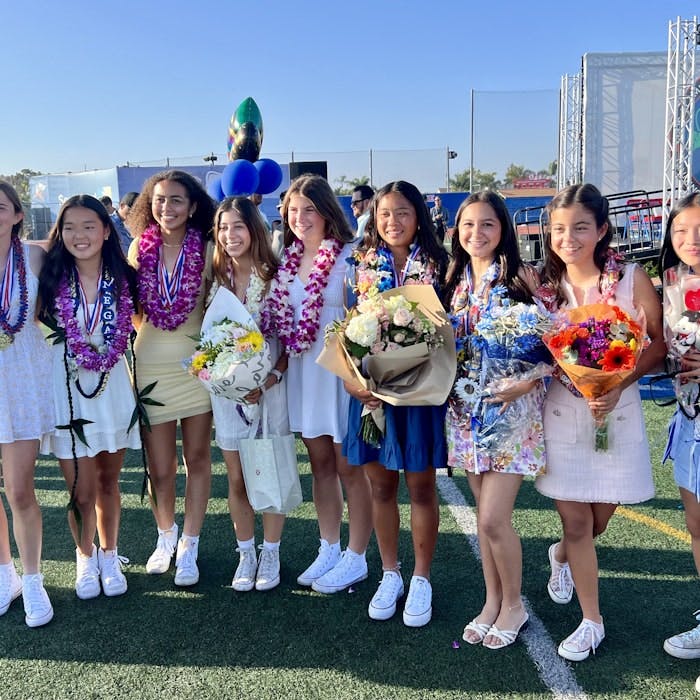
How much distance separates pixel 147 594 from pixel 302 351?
5.02ft

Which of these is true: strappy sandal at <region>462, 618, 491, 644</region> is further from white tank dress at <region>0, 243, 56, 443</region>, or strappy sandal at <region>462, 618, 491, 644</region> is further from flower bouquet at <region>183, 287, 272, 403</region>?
white tank dress at <region>0, 243, 56, 443</region>

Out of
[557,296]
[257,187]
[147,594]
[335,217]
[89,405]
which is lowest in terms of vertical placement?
[147,594]

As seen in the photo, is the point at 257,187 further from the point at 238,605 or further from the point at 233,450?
the point at 238,605

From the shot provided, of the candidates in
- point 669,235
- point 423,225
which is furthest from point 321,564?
point 669,235

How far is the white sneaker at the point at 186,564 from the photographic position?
135 inches

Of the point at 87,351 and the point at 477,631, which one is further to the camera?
the point at 87,351

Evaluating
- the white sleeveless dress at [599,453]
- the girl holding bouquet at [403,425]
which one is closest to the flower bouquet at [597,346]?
the white sleeveless dress at [599,453]

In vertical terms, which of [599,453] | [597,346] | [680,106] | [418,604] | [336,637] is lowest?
[336,637]

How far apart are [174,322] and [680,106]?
11771mm

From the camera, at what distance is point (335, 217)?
3285 mm

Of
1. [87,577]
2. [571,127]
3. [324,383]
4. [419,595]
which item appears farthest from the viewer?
[571,127]

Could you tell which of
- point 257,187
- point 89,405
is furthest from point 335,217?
point 257,187

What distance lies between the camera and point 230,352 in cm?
299

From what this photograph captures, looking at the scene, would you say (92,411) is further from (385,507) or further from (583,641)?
(583,641)
